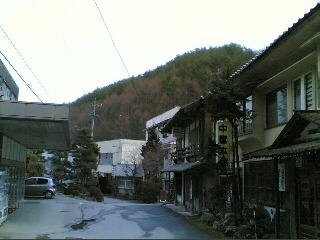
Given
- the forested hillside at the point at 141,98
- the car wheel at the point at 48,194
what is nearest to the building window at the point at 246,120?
the car wheel at the point at 48,194

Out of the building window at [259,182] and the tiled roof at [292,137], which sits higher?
the tiled roof at [292,137]

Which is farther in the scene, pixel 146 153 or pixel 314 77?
pixel 146 153

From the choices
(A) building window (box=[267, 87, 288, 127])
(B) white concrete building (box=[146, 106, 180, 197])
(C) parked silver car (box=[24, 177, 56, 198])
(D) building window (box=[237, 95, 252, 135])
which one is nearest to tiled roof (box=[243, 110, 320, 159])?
(A) building window (box=[267, 87, 288, 127])

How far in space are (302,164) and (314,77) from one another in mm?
2803

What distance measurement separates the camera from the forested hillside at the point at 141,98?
5622 cm

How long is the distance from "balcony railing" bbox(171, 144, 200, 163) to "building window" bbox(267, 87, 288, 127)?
8692mm

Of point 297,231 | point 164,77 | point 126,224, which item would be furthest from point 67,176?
point 164,77

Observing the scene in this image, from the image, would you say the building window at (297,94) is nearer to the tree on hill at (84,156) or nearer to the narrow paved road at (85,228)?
the narrow paved road at (85,228)

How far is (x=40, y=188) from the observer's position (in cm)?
3080

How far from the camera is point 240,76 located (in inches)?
620

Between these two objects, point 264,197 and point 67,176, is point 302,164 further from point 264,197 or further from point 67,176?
point 67,176

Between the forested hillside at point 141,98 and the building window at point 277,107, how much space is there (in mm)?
33051

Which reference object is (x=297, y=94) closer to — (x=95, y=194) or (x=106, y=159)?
(x=95, y=194)

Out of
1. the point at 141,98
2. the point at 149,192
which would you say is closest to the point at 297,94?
the point at 149,192
